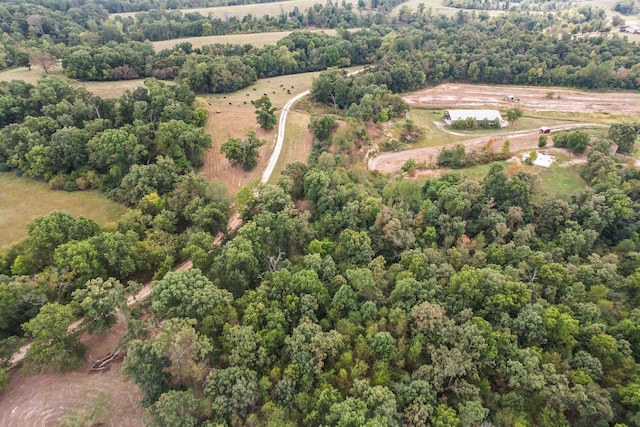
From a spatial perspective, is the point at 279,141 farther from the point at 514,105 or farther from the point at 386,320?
the point at 514,105

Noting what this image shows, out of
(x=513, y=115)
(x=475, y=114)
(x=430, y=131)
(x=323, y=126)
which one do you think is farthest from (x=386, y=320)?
(x=513, y=115)

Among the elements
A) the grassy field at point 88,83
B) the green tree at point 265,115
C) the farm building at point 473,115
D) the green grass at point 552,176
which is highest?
the grassy field at point 88,83

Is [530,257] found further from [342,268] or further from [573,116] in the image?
[573,116]

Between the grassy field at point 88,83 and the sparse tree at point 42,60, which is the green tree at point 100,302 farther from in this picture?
the sparse tree at point 42,60

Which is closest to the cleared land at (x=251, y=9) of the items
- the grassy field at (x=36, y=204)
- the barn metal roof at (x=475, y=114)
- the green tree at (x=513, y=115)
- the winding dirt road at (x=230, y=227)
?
the winding dirt road at (x=230, y=227)

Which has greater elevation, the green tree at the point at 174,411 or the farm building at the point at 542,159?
the green tree at the point at 174,411

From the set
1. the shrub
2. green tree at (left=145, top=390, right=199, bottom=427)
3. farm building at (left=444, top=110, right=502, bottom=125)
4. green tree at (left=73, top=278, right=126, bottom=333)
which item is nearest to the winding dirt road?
green tree at (left=73, top=278, right=126, bottom=333)
